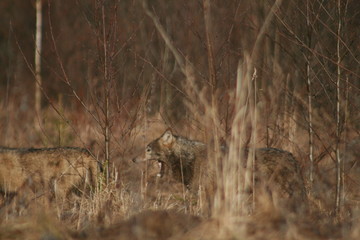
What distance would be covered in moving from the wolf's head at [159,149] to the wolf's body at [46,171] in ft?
3.78

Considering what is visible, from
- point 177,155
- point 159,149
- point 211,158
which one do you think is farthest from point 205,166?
point 211,158

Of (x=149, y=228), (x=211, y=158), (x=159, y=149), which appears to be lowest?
(x=149, y=228)

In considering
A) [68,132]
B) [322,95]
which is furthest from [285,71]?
[68,132]

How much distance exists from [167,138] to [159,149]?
0.96 ft

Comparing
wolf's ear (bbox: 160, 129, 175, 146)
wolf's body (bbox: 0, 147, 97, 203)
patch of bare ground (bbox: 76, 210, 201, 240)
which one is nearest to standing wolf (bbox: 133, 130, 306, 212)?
wolf's ear (bbox: 160, 129, 175, 146)

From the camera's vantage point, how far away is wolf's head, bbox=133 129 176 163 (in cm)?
905

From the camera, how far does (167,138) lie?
9031mm

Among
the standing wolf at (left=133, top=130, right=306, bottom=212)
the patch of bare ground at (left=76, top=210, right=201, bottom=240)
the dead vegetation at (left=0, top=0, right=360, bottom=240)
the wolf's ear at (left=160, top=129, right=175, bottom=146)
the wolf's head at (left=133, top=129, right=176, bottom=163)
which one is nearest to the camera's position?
the patch of bare ground at (left=76, top=210, right=201, bottom=240)

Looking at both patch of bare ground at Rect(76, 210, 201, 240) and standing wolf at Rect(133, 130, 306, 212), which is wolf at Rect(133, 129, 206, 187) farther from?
patch of bare ground at Rect(76, 210, 201, 240)

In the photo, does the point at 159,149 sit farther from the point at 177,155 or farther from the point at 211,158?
the point at 211,158

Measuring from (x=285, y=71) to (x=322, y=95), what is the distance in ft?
12.4

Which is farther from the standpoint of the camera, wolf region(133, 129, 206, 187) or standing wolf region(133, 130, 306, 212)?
wolf region(133, 129, 206, 187)

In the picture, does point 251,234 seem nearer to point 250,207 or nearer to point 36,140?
point 250,207

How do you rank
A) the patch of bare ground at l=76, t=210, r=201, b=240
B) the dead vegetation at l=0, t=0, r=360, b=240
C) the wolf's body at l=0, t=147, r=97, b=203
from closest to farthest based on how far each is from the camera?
the patch of bare ground at l=76, t=210, r=201, b=240, the dead vegetation at l=0, t=0, r=360, b=240, the wolf's body at l=0, t=147, r=97, b=203
